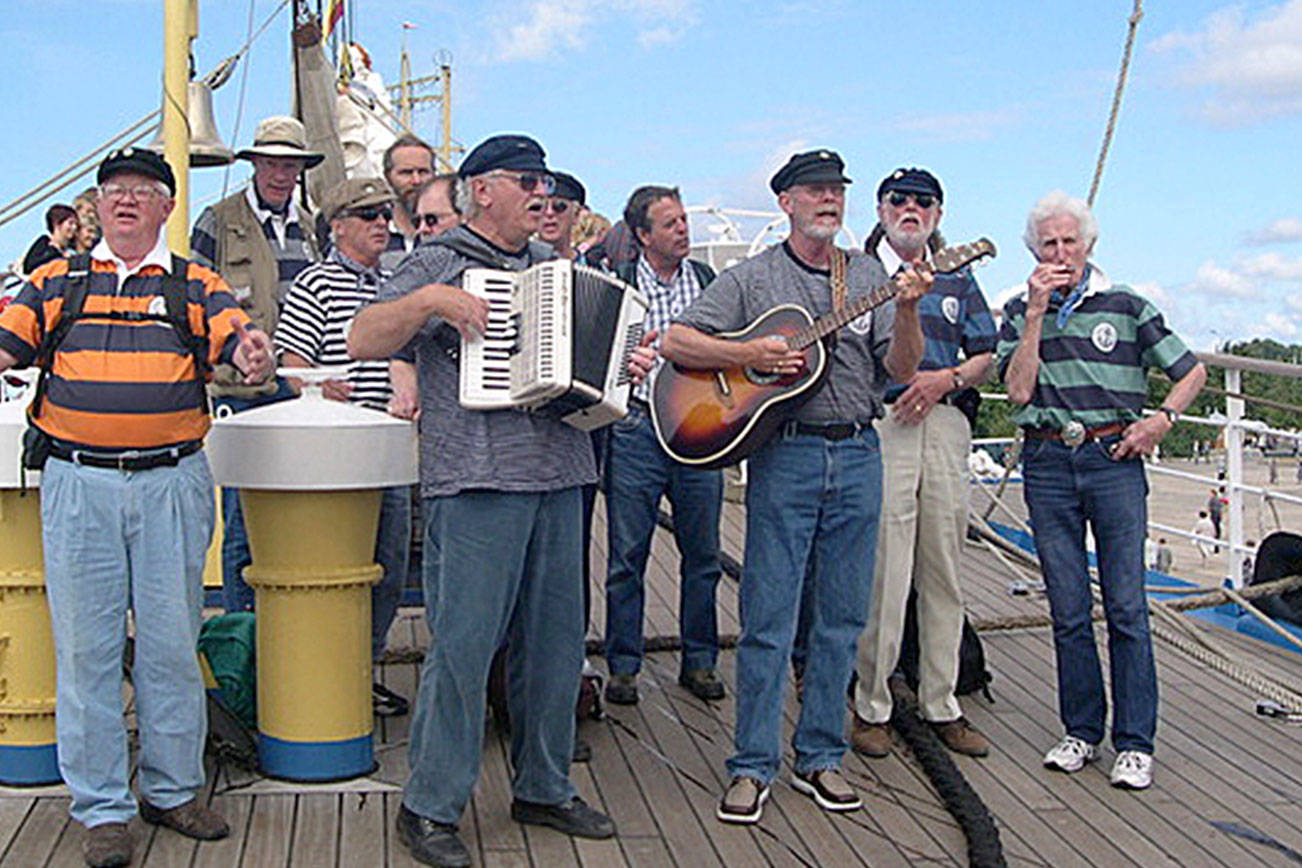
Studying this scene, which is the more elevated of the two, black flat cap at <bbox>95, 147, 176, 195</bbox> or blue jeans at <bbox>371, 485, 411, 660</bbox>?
black flat cap at <bbox>95, 147, 176, 195</bbox>

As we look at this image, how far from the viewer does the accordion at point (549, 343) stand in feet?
10.4

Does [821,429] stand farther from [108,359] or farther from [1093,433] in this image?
[108,359]

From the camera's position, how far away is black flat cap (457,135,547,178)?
3.38 meters

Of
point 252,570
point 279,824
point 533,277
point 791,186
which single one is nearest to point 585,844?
point 279,824

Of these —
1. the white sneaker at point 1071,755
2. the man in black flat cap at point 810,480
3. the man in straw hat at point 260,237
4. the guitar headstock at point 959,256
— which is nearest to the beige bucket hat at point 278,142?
the man in straw hat at point 260,237

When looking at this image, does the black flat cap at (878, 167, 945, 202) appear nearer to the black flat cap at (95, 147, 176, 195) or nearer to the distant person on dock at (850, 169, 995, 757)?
the distant person on dock at (850, 169, 995, 757)

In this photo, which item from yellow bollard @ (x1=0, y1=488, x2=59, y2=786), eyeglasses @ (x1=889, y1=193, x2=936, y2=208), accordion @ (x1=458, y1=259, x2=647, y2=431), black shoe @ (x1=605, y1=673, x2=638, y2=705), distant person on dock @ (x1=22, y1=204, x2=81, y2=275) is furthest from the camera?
distant person on dock @ (x1=22, y1=204, x2=81, y2=275)

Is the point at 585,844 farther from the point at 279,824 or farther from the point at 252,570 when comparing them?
the point at 252,570

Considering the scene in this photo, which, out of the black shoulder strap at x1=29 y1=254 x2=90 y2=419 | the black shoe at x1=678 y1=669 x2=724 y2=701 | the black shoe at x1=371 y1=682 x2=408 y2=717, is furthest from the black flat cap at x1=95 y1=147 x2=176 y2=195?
the black shoe at x1=678 y1=669 x2=724 y2=701

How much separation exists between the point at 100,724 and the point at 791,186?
2144 mm

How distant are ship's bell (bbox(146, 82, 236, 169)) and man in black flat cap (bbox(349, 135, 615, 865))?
11.5 ft

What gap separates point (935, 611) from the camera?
Answer: 4.50m

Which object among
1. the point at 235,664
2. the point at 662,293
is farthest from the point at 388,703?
the point at 662,293

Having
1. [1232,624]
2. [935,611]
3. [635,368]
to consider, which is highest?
[635,368]
